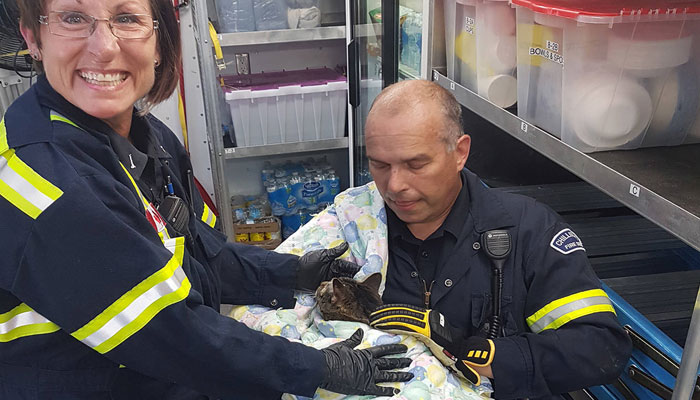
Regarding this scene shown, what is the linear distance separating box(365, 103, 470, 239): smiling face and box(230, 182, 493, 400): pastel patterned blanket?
16 cm

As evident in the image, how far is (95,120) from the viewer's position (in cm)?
113

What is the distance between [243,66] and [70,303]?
2926 mm

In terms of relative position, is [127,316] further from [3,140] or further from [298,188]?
[298,188]

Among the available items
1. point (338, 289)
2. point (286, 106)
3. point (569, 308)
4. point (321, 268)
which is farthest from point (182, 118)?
point (569, 308)

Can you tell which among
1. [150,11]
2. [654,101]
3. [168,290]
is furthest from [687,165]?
[150,11]

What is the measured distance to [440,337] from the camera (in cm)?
135

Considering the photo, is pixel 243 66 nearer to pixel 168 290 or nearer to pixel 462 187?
pixel 462 187

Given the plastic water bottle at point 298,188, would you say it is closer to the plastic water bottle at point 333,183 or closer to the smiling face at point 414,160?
the plastic water bottle at point 333,183

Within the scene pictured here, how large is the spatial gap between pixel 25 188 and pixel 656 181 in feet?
3.79

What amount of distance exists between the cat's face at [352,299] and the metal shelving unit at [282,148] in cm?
200

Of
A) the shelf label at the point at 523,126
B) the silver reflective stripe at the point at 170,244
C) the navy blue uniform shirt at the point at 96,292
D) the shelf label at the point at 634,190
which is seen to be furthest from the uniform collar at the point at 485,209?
the silver reflective stripe at the point at 170,244

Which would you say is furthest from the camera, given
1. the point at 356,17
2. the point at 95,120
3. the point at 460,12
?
the point at 356,17

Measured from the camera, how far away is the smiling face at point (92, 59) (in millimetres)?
1078

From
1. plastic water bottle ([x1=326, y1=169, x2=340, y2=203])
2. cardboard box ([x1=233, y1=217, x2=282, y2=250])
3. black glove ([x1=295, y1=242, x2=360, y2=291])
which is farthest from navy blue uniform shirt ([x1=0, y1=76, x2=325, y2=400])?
plastic water bottle ([x1=326, y1=169, x2=340, y2=203])
